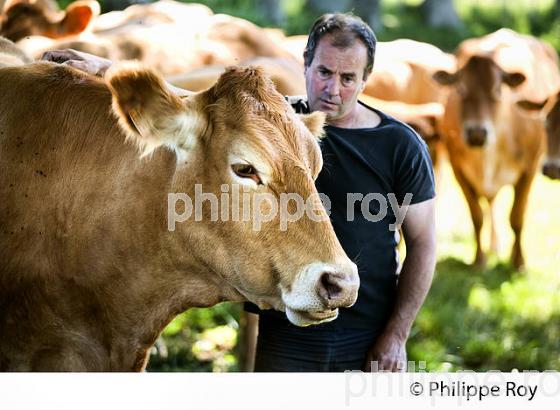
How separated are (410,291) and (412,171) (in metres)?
0.43

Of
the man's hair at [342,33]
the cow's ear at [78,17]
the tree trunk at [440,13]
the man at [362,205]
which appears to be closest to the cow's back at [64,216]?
the man at [362,205]

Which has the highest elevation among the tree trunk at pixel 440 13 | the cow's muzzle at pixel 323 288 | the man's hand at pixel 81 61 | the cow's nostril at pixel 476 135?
the tree trunk at pixel 440 13

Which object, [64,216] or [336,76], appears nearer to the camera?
[64,216]

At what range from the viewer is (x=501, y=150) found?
7.73 metres

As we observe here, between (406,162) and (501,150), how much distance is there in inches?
190

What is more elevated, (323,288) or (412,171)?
(412,171)

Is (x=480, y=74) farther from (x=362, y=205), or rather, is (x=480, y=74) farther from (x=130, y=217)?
(x=130, y=217)

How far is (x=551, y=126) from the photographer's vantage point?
23.6 ft

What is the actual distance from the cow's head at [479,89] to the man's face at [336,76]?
4.32 metres

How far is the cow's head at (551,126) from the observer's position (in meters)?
6.99

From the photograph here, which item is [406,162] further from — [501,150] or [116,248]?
[501,150]

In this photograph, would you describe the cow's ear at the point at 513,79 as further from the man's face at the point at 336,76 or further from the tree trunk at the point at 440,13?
the man's face at the point at 336,76

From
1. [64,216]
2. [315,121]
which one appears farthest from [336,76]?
[64,216]

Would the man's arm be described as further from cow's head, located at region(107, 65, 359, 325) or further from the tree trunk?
the tree trunk
